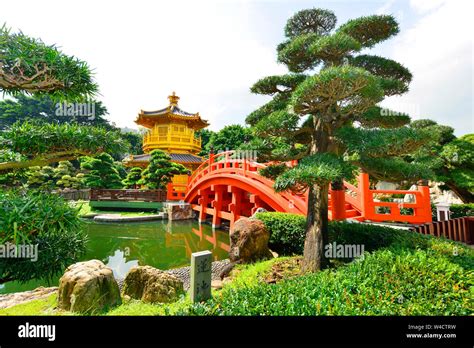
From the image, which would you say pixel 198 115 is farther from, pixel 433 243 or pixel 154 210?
pixel 433 243

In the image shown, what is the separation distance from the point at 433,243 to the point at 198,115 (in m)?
22.7

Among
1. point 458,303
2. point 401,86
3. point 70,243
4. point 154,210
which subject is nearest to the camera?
point 458,303

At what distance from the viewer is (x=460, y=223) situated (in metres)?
5.91

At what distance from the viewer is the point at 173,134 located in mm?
22953

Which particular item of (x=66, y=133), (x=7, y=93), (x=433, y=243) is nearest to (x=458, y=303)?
(x=433, y=243)

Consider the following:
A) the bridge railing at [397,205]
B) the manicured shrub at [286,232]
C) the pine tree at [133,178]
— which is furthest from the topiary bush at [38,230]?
the pine tree at [133,178]

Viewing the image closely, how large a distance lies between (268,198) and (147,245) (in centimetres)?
560

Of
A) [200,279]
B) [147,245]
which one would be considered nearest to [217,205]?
[147,245]

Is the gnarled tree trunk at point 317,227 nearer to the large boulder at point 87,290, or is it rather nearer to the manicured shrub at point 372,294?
the manicured shrub at point 372,294

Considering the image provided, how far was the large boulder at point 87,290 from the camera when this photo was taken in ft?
11.1

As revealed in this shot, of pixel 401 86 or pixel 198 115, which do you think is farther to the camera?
pixel 198 115

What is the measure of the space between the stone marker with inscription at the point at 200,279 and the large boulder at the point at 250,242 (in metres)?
2.75

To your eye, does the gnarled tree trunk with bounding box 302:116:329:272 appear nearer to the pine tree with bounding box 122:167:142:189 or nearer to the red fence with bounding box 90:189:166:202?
the red fence with bounding box 90:189:166:202

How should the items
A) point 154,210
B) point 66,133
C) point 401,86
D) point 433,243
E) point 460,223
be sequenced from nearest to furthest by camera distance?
point 66,133 < point 433,243 < point 401,86 < point 460,223 < point 154,210
